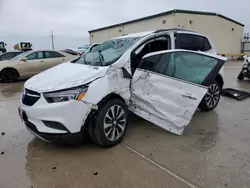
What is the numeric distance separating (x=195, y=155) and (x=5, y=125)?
3.60m

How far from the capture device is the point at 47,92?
289 centimetres

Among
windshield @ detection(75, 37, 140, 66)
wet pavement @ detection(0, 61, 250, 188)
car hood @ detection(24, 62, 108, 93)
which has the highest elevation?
windshield @ detection(75, 37, 140, 66)

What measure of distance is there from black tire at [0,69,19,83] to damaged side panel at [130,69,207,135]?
7931mm

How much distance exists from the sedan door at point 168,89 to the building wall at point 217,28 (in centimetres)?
1561

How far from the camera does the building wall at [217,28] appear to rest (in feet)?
60.9

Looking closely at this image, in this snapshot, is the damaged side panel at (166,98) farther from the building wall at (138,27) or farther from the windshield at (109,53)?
the building wall at (138,27)

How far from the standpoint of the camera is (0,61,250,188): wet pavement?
2.53 m

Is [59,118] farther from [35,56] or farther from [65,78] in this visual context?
[35,56]

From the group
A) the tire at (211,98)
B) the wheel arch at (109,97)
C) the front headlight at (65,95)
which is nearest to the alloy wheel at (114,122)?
the wheel arch at (109,97)

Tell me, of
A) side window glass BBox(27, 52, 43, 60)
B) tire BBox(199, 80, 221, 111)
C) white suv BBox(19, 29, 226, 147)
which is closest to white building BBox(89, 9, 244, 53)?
side window glass BBox(27, 52, 43, 60)

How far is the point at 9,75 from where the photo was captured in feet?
31.6

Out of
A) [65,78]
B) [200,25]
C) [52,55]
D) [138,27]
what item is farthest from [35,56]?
[200,25]

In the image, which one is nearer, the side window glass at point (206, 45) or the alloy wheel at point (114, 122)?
the alloy wheel at point (114, 122)

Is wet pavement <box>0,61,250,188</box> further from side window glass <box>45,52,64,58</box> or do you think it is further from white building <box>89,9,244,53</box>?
white building <box>89,9,244,53</box>
